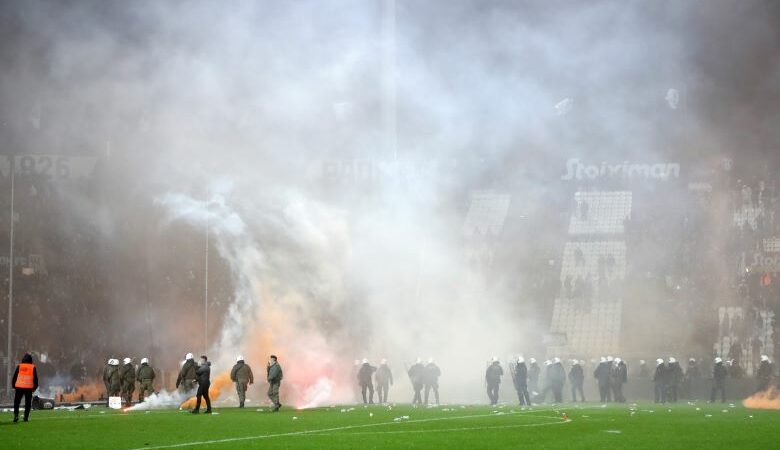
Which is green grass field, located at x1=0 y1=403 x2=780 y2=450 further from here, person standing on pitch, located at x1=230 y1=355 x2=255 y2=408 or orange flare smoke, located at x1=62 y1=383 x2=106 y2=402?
orange flare smoke, located at x1=62 y1=383 x2=106 y2=402

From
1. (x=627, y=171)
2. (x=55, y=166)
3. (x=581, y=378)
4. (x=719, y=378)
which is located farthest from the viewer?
(x=55, y=166)

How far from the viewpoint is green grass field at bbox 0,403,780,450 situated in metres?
16.5

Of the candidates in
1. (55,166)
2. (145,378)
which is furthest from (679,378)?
(55,166)

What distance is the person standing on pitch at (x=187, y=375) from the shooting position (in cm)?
3027

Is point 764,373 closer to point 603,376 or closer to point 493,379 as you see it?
point 603,376

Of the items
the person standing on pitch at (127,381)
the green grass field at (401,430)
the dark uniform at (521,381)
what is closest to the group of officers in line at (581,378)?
the dark uniform at (521,381)

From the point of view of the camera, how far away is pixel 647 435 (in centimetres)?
1816

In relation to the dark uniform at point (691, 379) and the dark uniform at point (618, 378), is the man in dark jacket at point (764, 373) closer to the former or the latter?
the dark uniform at point (691, 379)

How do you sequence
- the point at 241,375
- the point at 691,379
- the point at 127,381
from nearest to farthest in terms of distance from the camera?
the point at 241,375, the point at 127,381, the point at 691,379

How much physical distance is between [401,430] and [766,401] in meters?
15.0

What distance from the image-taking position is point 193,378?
105ft

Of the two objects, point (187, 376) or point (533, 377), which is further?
point (533, 377)

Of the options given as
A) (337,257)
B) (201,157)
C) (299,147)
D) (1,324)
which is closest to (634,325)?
(337,257)

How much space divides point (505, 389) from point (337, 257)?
7365 mm
